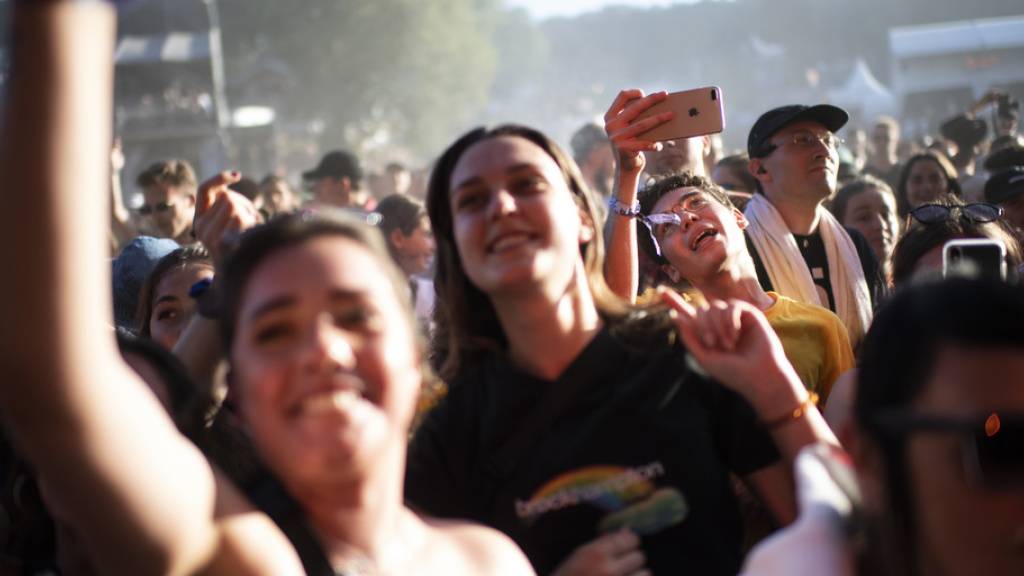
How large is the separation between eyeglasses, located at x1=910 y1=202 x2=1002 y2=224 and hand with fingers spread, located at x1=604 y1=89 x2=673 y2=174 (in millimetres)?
1075

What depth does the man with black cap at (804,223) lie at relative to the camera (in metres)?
4.84

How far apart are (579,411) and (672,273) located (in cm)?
200

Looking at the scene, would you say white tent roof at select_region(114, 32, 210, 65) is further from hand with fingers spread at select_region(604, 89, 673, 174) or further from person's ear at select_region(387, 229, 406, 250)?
hand with fingers spread at select_region(604, 89, 673, 174)

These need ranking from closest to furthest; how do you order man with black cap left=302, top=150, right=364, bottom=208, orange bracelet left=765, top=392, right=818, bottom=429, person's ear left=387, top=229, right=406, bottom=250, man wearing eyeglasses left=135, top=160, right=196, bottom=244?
orange bracelet left=765, top=392, right=818, bottom=429, person's ear left=387, top=229, right=406, bottom=250, man wearing eyeglasses left=135, top=160, right=196, bottom=244, man with black cap left=302, top=150, right=364, bottom=208

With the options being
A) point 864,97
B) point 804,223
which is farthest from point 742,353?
point 864,97

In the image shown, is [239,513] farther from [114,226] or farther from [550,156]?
[114,226]

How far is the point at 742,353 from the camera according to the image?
7.72 feet

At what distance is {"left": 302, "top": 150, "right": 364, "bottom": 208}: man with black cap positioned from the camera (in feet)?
30.6

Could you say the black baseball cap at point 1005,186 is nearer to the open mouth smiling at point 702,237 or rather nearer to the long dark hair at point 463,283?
the open mouth smiling at point 702,237

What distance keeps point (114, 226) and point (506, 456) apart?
22.6 feet

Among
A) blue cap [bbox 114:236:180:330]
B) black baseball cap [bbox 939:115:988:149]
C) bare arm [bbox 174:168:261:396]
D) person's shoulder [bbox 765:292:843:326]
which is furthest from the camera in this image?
black baseball cap [bbox 939:115:988:149]

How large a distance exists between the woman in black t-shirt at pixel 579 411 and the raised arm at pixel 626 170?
0.74 meters

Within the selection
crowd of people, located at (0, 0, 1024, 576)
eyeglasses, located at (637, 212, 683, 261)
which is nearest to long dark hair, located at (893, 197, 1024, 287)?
crowd of people, located at (0, 0, 1024, 576)

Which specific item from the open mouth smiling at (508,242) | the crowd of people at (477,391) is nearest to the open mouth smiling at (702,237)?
the crowd of people at (477,391)
